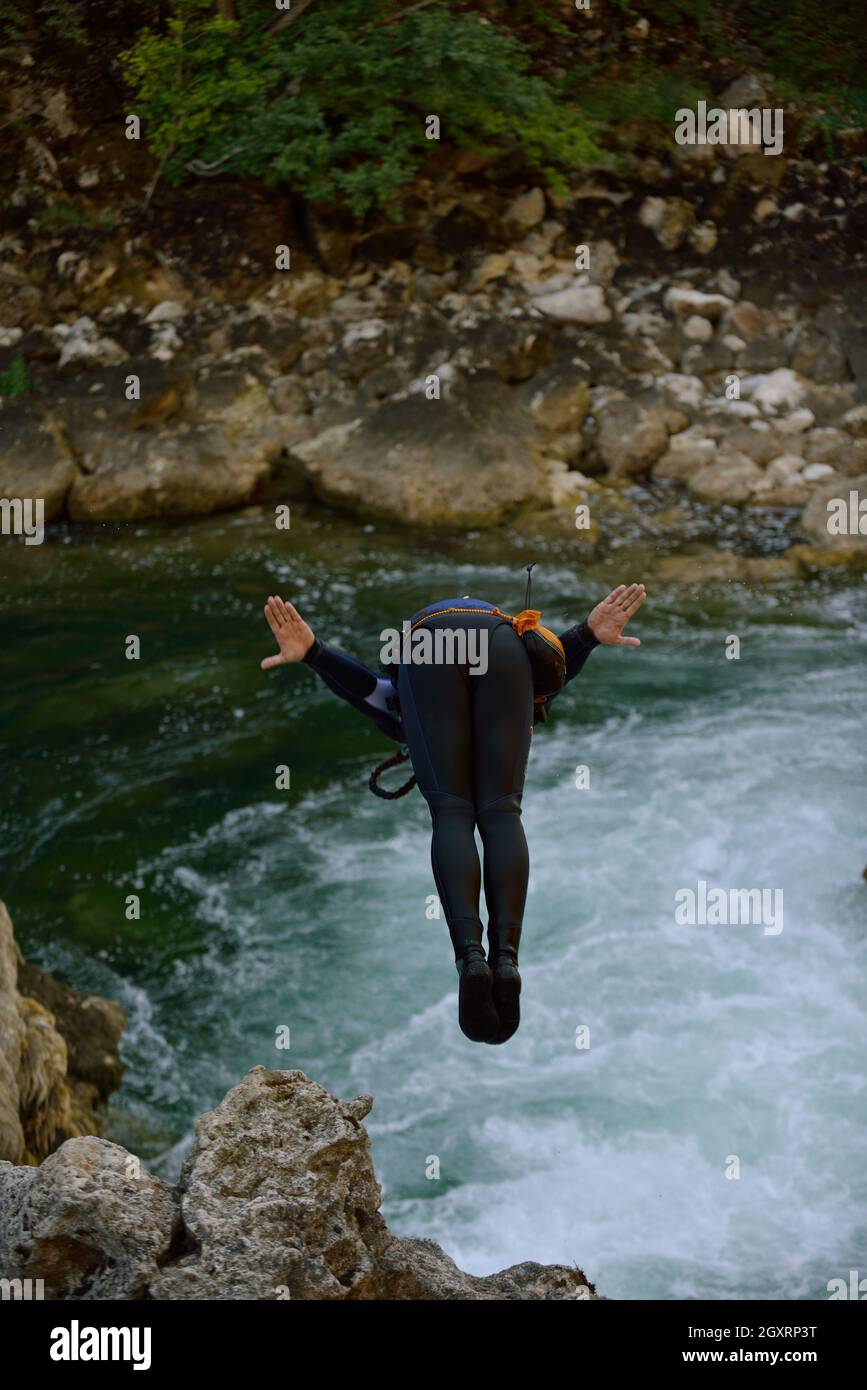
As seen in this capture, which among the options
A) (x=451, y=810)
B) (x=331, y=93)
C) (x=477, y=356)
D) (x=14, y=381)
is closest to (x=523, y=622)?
(x=451, y=810)

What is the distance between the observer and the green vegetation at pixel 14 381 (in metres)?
12.4

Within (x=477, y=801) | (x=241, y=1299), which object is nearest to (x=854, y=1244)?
(x=477, y=801)

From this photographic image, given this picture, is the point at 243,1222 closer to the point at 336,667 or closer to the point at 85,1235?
the point at 85,1235

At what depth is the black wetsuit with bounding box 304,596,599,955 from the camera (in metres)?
3.79

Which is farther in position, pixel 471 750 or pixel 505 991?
pixel 471 750

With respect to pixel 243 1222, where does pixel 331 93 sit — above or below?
above

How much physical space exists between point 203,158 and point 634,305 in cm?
471

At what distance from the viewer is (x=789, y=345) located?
13305 millimetres

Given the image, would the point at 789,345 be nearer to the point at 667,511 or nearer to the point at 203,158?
the point at 667,511

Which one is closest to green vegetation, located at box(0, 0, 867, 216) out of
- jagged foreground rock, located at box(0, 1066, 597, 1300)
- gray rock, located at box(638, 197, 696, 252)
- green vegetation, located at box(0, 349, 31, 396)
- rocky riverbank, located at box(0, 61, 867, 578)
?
rocky riverbank, located at box(0, 61, 867, 578)

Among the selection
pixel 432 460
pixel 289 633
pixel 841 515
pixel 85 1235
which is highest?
pixel 432 460

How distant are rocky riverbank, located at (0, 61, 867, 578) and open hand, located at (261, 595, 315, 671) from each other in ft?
24.2

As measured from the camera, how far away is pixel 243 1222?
3.21 metres

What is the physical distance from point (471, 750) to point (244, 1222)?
4.79ft
